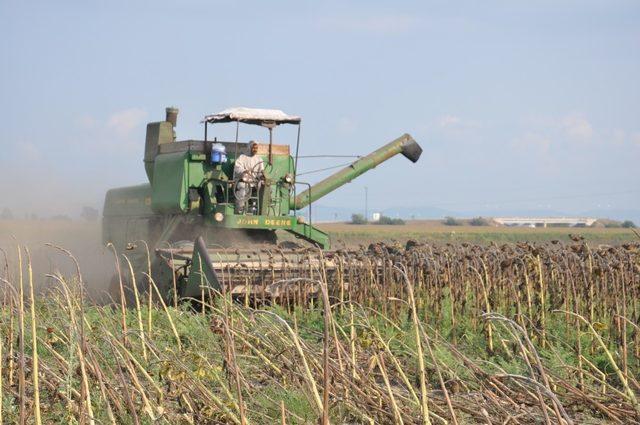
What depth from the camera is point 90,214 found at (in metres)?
20.9

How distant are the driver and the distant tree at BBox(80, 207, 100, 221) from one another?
8.38m

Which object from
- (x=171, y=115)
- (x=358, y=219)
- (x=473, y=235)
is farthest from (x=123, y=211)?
(x=358, y=219)

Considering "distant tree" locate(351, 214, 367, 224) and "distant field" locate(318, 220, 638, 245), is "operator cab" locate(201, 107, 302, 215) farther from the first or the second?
"distant tree" locate(351, 214, 367, 224)

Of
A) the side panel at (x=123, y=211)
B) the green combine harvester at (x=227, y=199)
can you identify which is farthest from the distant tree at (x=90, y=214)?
the green combine harvester at (x=227, y=199)

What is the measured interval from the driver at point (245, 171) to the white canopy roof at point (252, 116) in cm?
36

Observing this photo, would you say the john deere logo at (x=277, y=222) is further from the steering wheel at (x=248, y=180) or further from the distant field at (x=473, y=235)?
the distant field at (x=473, y=235)

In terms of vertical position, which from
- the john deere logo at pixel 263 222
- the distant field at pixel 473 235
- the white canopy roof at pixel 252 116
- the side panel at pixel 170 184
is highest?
the white canopy roof at pixel 252 116

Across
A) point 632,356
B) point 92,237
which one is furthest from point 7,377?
point 92,237

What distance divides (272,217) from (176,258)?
2069 mm

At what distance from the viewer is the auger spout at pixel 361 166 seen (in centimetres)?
1434

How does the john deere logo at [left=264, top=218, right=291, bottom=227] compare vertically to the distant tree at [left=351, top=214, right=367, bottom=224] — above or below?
below

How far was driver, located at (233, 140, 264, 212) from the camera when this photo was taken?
514 inches

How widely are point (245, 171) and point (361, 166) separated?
9.21 feet

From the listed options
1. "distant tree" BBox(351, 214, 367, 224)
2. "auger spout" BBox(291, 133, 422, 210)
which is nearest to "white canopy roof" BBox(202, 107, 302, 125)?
"auger spout" BBox(291, 133, 422, 210)
